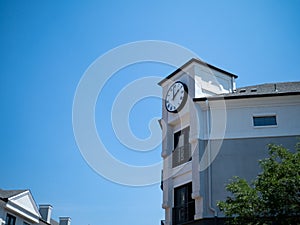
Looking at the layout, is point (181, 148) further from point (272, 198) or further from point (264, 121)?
point (272, 198)

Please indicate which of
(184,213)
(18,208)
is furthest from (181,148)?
(18,208)

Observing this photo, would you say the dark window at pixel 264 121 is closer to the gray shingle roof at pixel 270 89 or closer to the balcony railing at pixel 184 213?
the gray shingle roof at pixel 270 89

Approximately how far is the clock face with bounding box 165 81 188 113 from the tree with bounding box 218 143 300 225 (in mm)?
7151

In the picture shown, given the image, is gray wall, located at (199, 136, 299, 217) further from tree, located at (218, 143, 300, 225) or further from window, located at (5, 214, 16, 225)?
window, located at (5, 214, 16, 225)

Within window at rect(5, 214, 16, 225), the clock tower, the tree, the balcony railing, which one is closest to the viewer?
the tree

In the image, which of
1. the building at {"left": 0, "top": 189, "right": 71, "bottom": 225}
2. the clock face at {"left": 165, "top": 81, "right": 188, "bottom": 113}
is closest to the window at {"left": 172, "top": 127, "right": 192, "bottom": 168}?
the clock face at {"left": 165, "top": 81, "right": 188, "bottom": 113}

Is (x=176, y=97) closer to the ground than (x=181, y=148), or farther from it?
farther from it

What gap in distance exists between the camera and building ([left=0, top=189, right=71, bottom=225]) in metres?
24.0

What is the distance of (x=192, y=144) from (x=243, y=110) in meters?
2.59

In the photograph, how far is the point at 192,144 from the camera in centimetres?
1788

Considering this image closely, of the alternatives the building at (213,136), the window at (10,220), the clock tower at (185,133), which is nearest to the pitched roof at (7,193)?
the window at (10,220)

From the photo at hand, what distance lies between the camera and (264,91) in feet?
61.3

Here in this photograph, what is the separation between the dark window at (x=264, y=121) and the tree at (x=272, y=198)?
510 centimetres

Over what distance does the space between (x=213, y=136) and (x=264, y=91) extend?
10.7 ft
